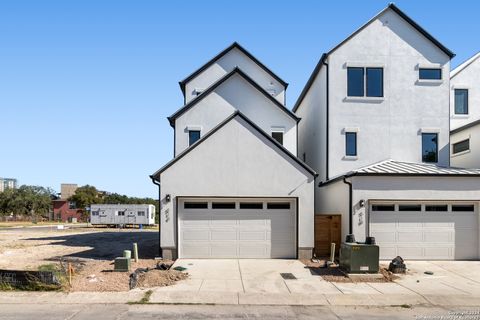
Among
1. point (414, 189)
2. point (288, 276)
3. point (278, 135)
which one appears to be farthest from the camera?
point (278, 135)

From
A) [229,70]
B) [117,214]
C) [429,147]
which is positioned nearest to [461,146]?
[429,147]

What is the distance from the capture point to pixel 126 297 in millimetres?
11273

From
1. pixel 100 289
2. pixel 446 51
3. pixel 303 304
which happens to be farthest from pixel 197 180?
pixel 446 51

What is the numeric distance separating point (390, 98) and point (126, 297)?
1660 cm

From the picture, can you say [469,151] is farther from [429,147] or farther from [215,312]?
[215,312]

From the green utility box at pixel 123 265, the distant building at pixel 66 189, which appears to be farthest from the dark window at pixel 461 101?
the distant building at pixel 66 189

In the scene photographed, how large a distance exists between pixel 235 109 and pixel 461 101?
1371 cm

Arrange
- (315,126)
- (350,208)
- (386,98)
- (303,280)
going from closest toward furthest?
(303,280) → (350,208) → (386,98) → (315,126)

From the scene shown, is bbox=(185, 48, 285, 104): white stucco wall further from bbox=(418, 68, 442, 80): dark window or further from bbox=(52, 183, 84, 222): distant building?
bbox=(52, 183, 84, 222): distant building

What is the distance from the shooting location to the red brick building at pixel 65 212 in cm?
8131

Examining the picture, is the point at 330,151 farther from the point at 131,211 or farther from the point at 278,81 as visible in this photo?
the point at 131,211

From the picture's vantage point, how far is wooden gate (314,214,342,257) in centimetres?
1856

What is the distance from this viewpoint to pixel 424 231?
1756 centimetres

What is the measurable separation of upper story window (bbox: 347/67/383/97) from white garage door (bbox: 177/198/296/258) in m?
7.59
